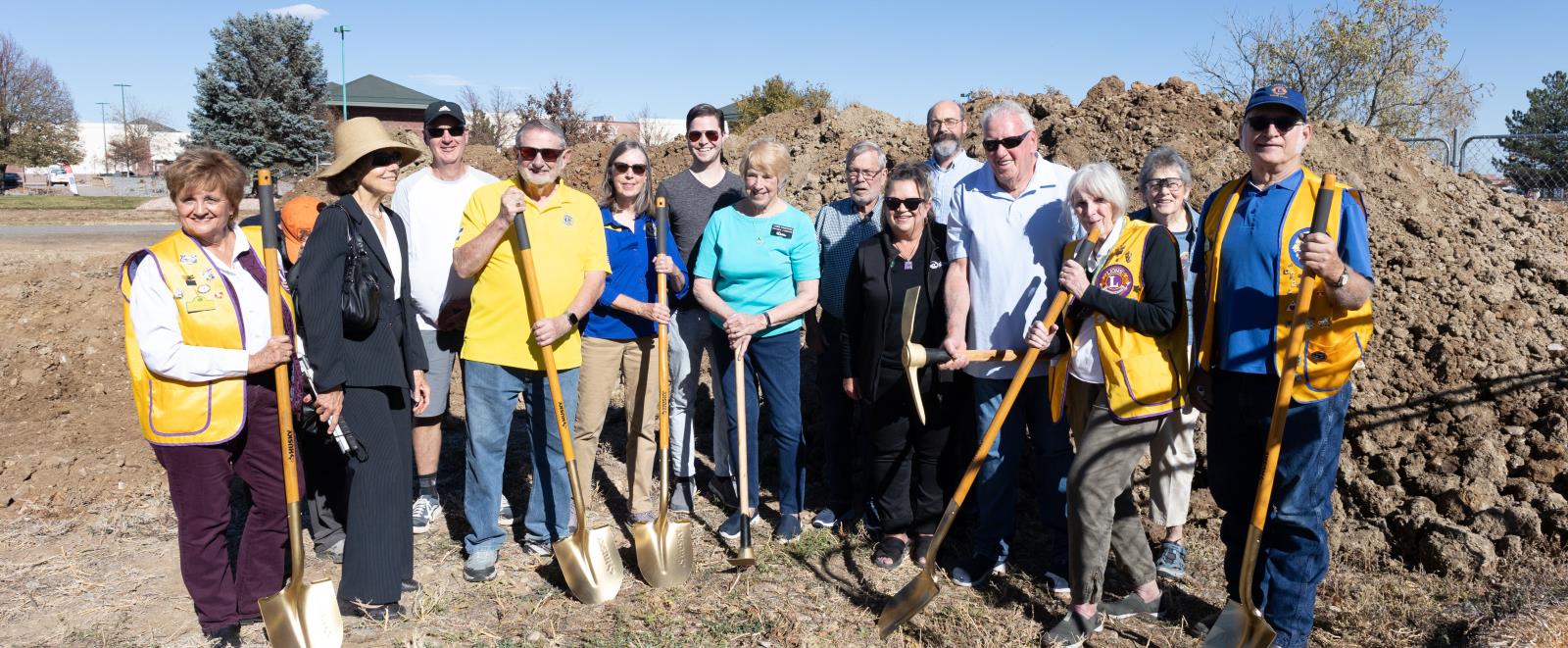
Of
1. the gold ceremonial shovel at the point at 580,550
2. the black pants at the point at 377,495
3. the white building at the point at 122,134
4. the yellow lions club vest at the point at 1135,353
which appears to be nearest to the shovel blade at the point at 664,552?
the gold ceremonial shovel at the point at 580,550

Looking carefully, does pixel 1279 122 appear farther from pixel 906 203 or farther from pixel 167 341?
pixel 167 341

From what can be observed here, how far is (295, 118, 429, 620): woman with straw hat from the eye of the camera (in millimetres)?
3668

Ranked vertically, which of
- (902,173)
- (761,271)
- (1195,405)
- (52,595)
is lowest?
(52,595)

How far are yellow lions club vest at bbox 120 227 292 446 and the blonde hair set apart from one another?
7.06ft

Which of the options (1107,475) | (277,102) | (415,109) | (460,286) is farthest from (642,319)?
(415,109)

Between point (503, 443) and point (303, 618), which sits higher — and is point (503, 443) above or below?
above

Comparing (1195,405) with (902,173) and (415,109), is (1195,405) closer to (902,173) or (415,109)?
(902,173)

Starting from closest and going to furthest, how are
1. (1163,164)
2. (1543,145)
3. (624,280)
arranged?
(1163,164), (624,280), (1543,145)

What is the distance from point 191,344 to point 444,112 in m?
1.82

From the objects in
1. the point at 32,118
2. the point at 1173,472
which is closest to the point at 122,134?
the point at 32,118

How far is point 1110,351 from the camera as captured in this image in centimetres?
352

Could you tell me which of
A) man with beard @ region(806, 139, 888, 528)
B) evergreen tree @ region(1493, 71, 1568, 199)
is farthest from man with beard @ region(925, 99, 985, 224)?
evergreen tree @ region(1493, 71, 1568, 199)

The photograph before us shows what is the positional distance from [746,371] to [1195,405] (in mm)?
2120

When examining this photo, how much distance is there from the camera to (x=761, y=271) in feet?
15.1
